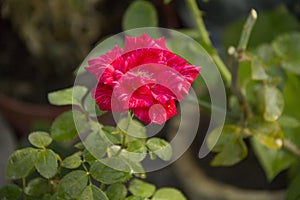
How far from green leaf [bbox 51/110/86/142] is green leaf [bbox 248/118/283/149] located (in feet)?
0.71

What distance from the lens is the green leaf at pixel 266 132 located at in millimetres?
685

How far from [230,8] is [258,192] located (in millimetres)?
411

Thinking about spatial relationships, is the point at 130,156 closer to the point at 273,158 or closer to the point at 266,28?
the point at 273,158

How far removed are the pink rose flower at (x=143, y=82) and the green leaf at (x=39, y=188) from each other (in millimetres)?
121

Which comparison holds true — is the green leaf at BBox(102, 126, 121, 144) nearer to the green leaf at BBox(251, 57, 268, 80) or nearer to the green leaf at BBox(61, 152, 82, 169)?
the green leaf at BBox(61, 152, 82, 169)

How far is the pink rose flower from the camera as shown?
471 millimetres

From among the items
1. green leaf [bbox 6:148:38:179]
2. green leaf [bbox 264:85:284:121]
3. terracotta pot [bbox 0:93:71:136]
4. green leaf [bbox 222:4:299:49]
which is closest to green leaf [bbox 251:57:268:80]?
green leaf [bbox 264:85:284:121]

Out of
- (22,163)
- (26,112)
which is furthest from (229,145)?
(26,112)

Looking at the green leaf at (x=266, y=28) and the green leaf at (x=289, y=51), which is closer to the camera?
the green leaf at (x=289, y=51)

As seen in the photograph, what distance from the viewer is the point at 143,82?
472 millimetres

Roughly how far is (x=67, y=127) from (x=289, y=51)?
343mm

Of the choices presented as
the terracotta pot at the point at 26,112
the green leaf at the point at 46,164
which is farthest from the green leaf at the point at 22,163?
the terracotta pot at the point at 26,112

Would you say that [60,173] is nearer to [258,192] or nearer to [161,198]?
[161,198]

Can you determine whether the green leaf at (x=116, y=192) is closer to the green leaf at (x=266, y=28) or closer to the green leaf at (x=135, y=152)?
the green leaf at (x=135, y=152)
